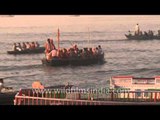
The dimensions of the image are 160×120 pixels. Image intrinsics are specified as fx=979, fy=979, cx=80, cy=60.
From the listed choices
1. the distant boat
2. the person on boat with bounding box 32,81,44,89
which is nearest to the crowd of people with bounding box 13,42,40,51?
the person on boat with bounding box 32,81,44,89

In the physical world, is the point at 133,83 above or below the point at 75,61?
below

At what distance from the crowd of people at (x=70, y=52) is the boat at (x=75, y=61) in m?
0.04

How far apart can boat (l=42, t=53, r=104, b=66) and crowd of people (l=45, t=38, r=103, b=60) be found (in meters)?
0.04

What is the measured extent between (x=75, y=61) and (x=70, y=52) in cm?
12

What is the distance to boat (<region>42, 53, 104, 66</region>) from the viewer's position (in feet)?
38.3

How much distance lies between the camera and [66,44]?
11.7 metres

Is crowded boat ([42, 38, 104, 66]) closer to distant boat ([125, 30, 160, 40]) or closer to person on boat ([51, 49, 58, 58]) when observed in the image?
person on boat ([51, 49, 58, 58])

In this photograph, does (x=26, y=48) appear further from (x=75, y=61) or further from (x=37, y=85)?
(x=75, y=61)

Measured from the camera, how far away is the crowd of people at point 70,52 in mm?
11664

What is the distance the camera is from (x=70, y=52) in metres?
11.7

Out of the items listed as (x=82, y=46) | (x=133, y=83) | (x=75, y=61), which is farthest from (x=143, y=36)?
(x=75, y=61)

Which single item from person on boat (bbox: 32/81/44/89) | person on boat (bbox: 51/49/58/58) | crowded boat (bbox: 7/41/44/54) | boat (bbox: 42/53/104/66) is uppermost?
crowded boat (bbox: 7/41/44/54)

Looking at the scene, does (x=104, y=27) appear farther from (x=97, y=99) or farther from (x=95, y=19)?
(x=97, y=99)
